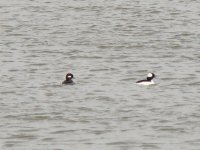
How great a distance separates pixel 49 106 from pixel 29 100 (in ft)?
3.65

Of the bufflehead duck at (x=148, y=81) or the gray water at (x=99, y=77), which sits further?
the bufflehead duck at (x=148, y=81)

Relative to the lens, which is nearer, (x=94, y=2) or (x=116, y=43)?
(x=116, y=43)

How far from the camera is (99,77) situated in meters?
35.2

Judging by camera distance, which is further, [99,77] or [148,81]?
[99,77]

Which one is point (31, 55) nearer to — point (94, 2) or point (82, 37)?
point (82, 37)

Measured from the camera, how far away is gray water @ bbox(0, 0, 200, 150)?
26.1 metres

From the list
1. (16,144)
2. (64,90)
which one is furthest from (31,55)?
(16,144)

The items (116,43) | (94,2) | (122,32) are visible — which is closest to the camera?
(116,43)

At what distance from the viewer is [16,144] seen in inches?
987

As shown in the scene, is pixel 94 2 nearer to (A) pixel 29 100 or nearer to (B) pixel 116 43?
(B) pixel 116 43

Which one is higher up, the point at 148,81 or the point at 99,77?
the point at 148,81

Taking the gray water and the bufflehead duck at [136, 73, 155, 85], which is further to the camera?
the bufflehead duck at [136, 73, 155, 85]

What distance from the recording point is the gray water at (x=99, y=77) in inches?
1026

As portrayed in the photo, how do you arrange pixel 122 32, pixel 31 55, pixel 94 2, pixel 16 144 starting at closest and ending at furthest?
pixel 16 144, pixel 31 55, pixel 122 32, pixel 94 2
